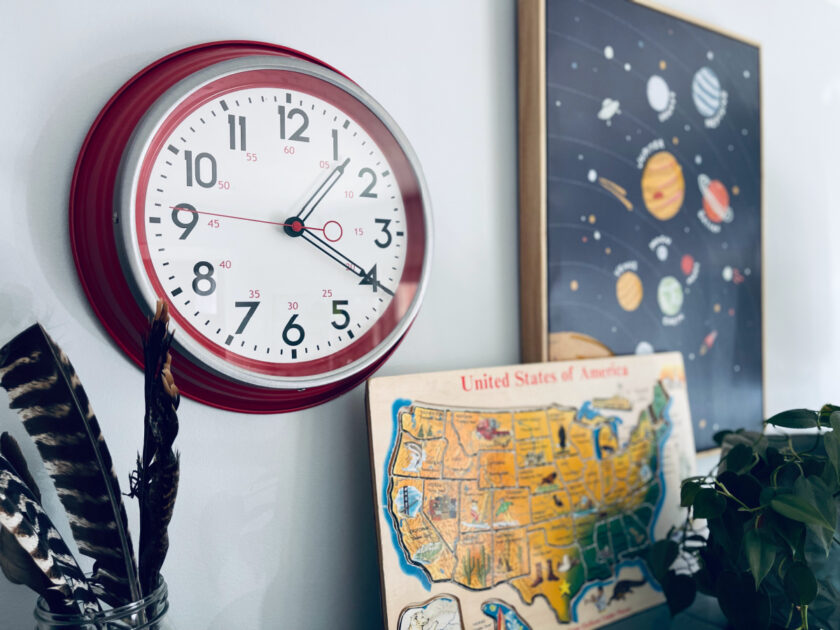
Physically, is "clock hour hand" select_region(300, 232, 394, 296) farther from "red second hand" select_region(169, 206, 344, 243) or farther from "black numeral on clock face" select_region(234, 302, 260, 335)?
"black numeral on clock face" select_region(234, 302, 260, 335)

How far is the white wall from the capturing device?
0.67 metres

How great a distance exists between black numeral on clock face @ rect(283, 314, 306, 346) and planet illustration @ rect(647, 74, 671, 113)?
826mm

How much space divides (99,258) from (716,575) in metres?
0.94

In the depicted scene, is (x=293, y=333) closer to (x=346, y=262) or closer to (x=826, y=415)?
(x=346, y=262)

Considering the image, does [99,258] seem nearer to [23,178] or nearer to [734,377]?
[23,178]

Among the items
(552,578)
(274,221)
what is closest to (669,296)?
(552,578)

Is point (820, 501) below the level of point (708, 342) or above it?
below

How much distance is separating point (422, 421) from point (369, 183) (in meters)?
0.33

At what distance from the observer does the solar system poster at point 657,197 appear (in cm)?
105

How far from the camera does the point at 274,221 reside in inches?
30.9

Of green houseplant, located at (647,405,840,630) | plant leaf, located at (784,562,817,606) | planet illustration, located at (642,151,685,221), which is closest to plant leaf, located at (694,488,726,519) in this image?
green houseplant, located at (647,405,840,630)

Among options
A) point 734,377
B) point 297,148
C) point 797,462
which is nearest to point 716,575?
point 797,462

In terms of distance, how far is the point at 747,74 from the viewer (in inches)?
54.4

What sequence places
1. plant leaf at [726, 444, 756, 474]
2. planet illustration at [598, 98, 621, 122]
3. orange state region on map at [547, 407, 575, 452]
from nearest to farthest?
plant leaf at [726, 444, 756, 474] → orange state region on map at [547, 407, 575, 452] → planet illustration at [598, 98, 621, 122]
